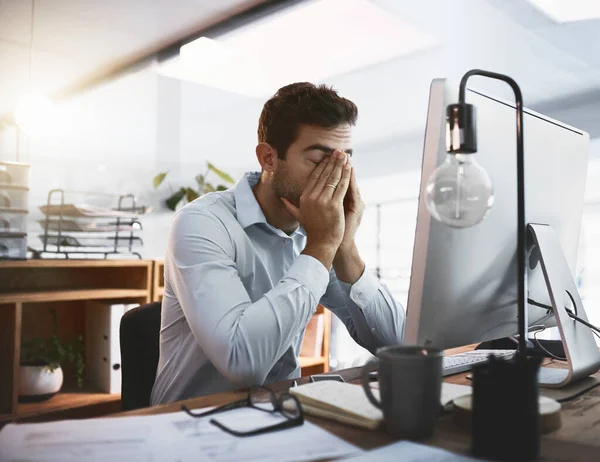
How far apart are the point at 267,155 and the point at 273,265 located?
287 millimetres

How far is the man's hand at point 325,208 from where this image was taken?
3.65ft

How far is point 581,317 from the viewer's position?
3.10 feet

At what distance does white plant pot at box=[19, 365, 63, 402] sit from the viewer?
207 cm

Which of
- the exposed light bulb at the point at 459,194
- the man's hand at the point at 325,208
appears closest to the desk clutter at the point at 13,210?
the man's hand at the point at 325,208

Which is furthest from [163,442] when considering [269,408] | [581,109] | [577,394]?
[581,109]

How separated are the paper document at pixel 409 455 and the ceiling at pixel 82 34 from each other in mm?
2344

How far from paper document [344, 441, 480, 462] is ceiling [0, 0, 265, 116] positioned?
234 cm

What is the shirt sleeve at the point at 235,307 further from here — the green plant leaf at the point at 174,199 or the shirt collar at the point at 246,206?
the green plant leaf at the point at 174,199

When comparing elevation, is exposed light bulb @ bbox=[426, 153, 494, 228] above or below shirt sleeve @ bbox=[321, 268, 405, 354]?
above

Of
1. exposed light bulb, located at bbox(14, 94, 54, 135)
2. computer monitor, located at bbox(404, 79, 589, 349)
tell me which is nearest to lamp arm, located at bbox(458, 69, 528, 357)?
computer monitor, located at bbox(404, 79, 589, 349)

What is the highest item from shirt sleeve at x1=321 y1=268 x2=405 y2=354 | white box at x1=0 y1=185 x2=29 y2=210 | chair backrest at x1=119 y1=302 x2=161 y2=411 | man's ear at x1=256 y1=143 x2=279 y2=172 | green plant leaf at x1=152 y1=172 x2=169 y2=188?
green plant leaf at x1=152 y1=172 x2=169 y2=188

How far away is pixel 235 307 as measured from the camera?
0.96 m

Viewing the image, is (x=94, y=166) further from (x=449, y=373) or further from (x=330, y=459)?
(x=330, y=459)

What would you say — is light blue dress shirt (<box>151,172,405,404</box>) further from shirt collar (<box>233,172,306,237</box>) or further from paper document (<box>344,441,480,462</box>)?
paper document (<box>344,441,480,462</box>)
